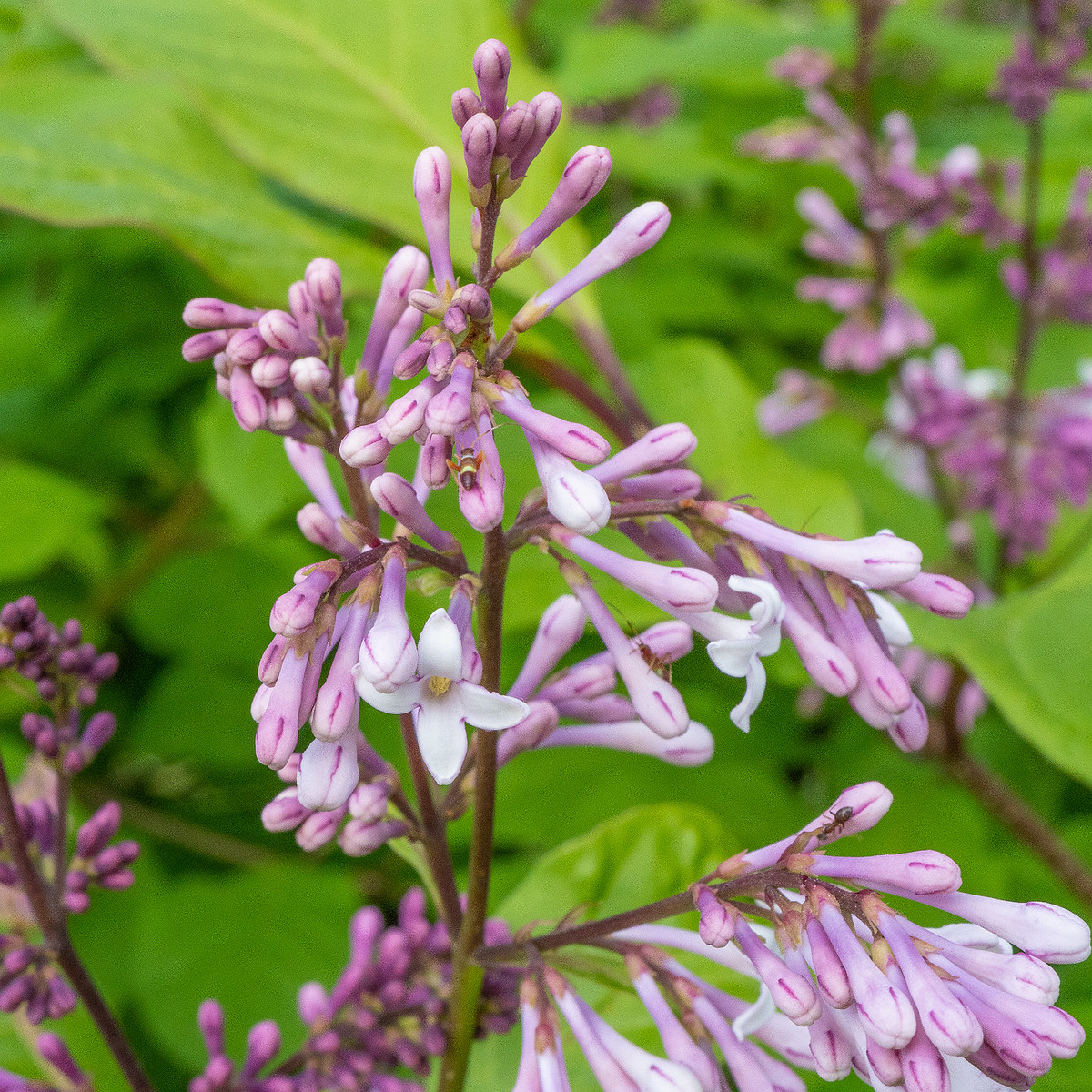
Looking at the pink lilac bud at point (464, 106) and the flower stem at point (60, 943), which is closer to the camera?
the pink lilac bud at point (464, 106)

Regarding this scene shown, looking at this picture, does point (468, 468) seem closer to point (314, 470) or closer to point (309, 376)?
point (309, 376)

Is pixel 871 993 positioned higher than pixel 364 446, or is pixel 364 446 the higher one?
pixel 364 446

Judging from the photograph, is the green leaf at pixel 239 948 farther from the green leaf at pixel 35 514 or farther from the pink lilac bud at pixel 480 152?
the pink lilac bud at pixel 480 152

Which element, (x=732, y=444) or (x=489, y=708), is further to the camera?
(x=732, y=444)

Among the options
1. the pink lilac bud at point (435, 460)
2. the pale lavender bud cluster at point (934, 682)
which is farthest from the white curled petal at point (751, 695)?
the pale lavender bud cluster at point (934, 682)

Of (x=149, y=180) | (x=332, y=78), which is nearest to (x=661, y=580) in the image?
(x=149, y=180)

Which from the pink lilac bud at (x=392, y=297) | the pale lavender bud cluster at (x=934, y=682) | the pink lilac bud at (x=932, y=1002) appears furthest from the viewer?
the pale lavender bud cluster at (x=934, y=682)

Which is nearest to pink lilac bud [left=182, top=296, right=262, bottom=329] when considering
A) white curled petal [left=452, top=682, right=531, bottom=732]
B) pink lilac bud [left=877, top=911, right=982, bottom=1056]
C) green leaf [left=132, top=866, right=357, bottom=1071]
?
white curled petal [left=452, top=682, right=531, bottom=732]
